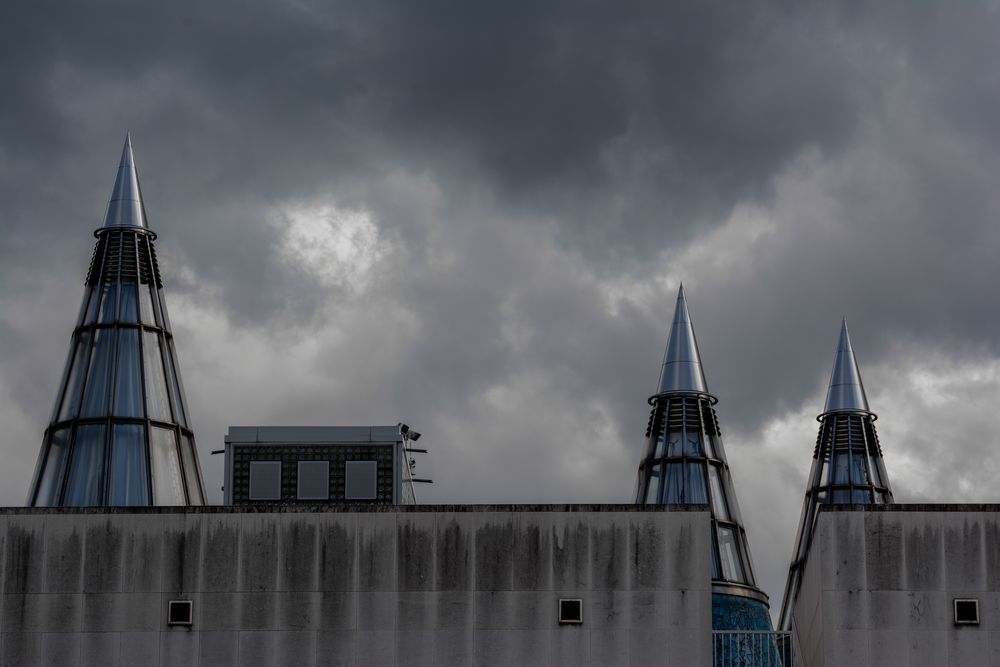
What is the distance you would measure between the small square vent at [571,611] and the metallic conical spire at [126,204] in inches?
994

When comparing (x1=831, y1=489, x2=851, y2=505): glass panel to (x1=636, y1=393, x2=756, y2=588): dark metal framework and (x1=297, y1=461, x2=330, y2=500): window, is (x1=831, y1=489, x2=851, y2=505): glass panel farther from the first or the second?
(x1=297, y1=461, x2=330, y2=500): window

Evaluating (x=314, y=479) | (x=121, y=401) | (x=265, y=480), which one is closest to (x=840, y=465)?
Result: (x=314, y=479)

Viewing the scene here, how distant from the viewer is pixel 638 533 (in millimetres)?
42688

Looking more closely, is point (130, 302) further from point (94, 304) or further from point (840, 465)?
point (840, 465)

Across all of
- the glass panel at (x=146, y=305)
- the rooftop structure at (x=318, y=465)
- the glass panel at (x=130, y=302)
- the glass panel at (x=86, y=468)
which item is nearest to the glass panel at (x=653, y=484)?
the rooftop structure at (x=318, y=465)

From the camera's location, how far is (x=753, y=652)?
47656mm

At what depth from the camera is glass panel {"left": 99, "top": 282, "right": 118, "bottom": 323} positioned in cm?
6069

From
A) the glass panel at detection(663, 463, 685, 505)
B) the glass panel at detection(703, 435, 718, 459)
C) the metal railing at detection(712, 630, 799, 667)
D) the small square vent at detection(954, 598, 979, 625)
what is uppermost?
the glass panel at detection(703, 435, 718, 459)

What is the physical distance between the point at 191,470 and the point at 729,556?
20.1m

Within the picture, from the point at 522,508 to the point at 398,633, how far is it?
3525mm

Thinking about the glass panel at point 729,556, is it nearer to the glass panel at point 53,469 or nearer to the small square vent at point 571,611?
the glass panel at point 53,469

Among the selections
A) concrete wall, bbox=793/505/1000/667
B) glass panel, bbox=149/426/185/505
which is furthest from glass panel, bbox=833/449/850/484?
concrete wall, bbox=793/505/1000/667

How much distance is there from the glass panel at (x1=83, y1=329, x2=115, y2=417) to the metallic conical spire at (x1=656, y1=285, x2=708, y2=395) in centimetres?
2149

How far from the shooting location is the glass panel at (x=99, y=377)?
58.7 metres
